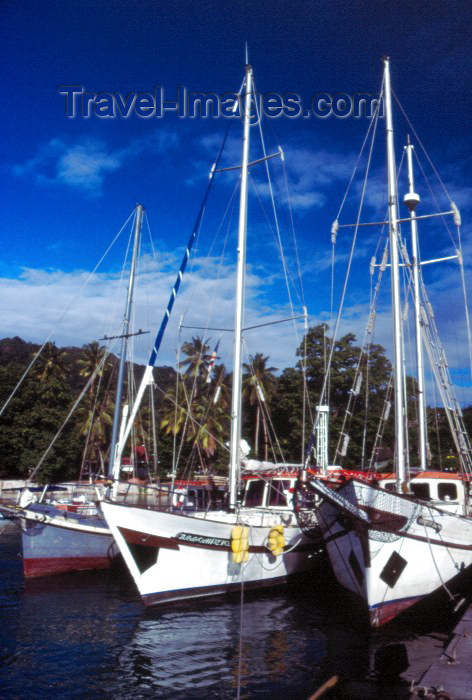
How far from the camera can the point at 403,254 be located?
20.7m

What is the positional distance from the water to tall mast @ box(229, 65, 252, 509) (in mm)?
3560

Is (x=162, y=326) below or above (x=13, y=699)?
above

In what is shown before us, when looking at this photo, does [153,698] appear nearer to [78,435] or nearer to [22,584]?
[22,584]

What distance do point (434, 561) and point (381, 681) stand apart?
4744 millimetres

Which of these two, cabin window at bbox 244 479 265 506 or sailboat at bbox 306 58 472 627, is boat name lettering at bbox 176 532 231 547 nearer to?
sailboat at bbox 306 58 472 627

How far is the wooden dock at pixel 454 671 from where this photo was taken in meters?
7.64

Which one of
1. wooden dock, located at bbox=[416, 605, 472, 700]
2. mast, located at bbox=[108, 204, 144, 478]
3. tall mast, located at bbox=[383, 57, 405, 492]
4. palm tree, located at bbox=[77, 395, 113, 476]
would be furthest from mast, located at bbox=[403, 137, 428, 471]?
palm tree, located at bbox=[77, 395, 113, 476]

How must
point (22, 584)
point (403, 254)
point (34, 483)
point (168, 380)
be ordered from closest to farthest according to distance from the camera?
1. point (22, 584)
2. point (403, 254)
3. point (34, 483)
4. point (168, 380)

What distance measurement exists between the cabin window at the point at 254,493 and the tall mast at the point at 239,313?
3703mm

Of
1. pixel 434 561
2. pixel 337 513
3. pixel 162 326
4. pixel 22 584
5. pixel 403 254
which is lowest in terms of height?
pixel 22 584

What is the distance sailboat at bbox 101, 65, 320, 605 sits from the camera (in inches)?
554

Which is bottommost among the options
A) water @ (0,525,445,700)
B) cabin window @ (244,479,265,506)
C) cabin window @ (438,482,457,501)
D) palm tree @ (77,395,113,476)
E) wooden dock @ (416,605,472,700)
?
water @ (0,525,445,700)

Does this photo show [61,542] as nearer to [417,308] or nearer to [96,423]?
[417,308]

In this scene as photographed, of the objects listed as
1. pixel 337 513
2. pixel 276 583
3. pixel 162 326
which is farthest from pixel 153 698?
pixel 162 326
